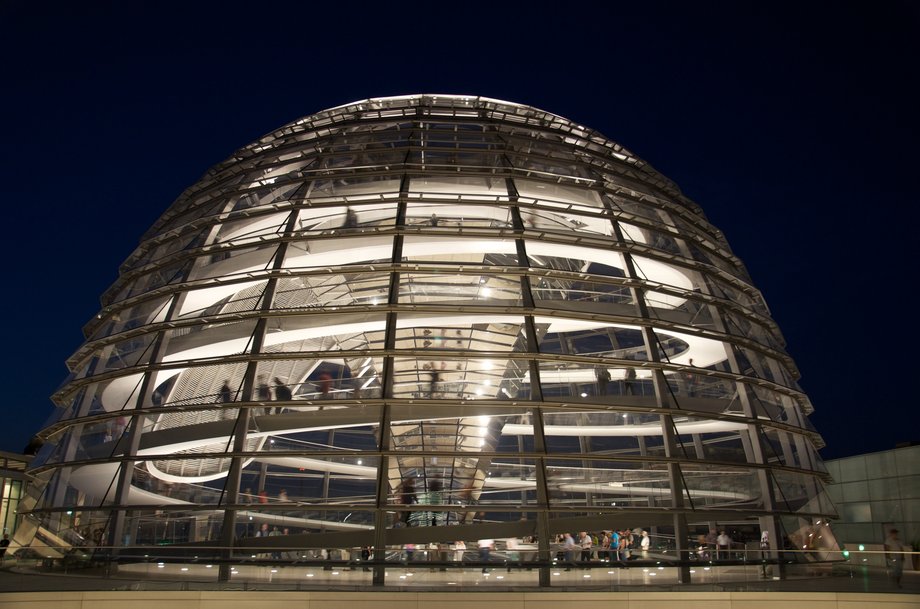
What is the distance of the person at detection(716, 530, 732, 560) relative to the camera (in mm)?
15031

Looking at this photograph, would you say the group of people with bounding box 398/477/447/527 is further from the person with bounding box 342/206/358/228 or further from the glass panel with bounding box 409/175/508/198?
the glass panel with bounding box 409/175/508/198

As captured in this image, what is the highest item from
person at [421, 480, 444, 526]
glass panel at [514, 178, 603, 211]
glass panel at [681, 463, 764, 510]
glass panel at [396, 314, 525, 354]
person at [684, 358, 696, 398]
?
glass panel at [514, 178, 603, 211]

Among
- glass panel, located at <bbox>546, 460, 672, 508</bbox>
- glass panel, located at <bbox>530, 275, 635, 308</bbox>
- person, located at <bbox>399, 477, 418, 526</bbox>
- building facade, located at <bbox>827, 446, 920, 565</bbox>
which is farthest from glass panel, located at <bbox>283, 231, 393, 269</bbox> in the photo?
building facade, located at <bbox>827, 446, 920, 565</bbox>

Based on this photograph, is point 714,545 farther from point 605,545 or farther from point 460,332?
point 460,332

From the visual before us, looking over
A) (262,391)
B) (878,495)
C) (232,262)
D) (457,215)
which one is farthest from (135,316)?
(878,495)

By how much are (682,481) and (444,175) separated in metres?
9.59

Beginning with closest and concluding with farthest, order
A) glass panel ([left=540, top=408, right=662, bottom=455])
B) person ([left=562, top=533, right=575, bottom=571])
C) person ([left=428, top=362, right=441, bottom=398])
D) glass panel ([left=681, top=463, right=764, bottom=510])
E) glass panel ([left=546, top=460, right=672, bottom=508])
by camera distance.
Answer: person ([left=562, top=533, right=575, bottom=571]) → glass panel ([left=546, top=460, right=672, bottom=508]) → person ([left=428, top=362, right=441, bottom=398]) → glass panel ([left=681, top=463, right=764, bottom=510]) → glass panel ([left=540, top=408, right=662, bottom=455])

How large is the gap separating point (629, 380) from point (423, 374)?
186 inches

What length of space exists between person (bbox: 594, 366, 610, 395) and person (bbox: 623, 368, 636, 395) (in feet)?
1.69

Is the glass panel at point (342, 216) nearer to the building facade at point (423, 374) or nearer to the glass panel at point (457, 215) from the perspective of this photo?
the building facade at point (423, 374)

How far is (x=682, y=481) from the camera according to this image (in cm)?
1611

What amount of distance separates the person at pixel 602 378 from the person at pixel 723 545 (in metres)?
3.79

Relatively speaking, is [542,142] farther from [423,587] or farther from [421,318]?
[423,587]

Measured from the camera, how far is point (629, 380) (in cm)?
1809
